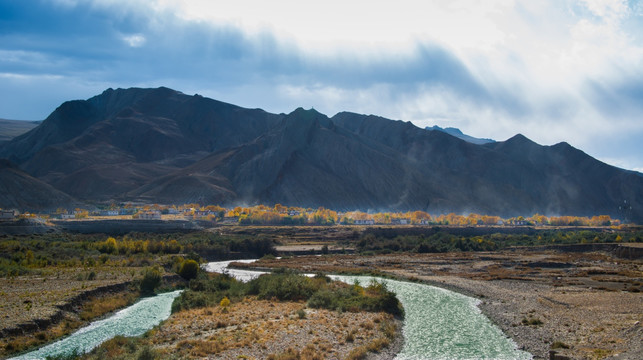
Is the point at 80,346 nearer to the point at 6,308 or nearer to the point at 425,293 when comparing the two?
the point at 6,308

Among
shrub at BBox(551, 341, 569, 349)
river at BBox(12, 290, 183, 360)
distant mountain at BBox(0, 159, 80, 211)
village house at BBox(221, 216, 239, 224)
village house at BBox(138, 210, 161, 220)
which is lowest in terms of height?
river at BBox(12, 290, 183, 360)

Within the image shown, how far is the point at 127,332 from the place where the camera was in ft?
105

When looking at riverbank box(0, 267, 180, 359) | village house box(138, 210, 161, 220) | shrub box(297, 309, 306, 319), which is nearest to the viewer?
riverbank box(0, 267, 180, 359)

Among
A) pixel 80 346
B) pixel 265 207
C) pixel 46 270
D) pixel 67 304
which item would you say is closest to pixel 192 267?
pixel 46 270

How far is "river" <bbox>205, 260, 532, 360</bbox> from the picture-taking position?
27850 millimetres

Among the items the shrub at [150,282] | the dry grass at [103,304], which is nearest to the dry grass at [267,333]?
the dry grass at [103,304]

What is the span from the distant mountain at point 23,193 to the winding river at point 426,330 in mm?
133276

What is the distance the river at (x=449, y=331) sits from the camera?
27850mm

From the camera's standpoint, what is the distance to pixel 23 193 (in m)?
164

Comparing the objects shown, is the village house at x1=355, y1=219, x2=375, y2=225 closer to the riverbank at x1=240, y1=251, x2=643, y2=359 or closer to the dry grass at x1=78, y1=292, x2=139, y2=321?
the riverbank at x1=240, y1=251, x2=643, y2=359

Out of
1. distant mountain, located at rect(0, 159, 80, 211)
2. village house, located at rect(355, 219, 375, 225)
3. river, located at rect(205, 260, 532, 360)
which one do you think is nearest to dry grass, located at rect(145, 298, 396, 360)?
A: river, located at rect(205, 260, 532, 360)

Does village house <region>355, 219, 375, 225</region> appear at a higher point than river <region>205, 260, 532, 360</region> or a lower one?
higher

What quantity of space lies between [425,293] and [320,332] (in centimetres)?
2164

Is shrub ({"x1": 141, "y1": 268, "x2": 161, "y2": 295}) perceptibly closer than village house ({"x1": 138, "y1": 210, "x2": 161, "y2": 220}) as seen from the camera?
Yes
